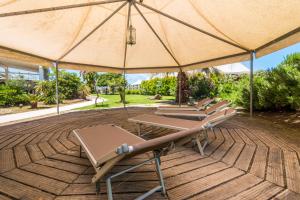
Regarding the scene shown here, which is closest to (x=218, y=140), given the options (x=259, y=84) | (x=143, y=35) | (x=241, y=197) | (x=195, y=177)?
(x=195, y=177)

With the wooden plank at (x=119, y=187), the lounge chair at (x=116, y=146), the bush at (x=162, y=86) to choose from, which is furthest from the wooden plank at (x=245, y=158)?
the bush at (x=162, y=86)

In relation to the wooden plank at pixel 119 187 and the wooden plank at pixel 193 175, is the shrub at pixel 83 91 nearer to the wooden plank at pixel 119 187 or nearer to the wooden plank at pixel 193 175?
the wooden plank at pixel 119 187

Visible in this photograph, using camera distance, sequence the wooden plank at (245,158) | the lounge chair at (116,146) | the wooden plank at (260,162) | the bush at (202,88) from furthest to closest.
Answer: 1. the bush at (202,88)
2. the wooden plank at (245,158)
3. the wooden plank at (260,162)
4. the lounge chair at (116,146)

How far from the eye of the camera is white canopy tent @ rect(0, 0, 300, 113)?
142 inches

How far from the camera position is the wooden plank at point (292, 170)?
194cm

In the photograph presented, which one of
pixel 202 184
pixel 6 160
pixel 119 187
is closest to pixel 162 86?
pixel 6 160

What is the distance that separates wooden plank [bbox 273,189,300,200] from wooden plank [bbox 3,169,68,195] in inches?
90.3

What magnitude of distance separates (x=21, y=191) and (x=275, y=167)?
3180 millimetres

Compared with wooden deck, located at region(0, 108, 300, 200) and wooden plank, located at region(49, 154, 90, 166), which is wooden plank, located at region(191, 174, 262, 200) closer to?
wooden deck, located at region(0, 108, 300, 200)

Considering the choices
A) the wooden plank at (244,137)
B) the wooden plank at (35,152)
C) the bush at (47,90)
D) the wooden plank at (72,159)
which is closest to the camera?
the wooden plank at (72,159)

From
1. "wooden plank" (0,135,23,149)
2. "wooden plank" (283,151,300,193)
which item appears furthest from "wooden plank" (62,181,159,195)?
"wooden plank" (0,135,23,149)

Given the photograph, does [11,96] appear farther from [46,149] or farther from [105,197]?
[105,197]

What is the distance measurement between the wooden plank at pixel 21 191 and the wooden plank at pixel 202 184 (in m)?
1.31

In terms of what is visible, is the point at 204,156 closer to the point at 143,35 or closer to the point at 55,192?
the point at 55,192
